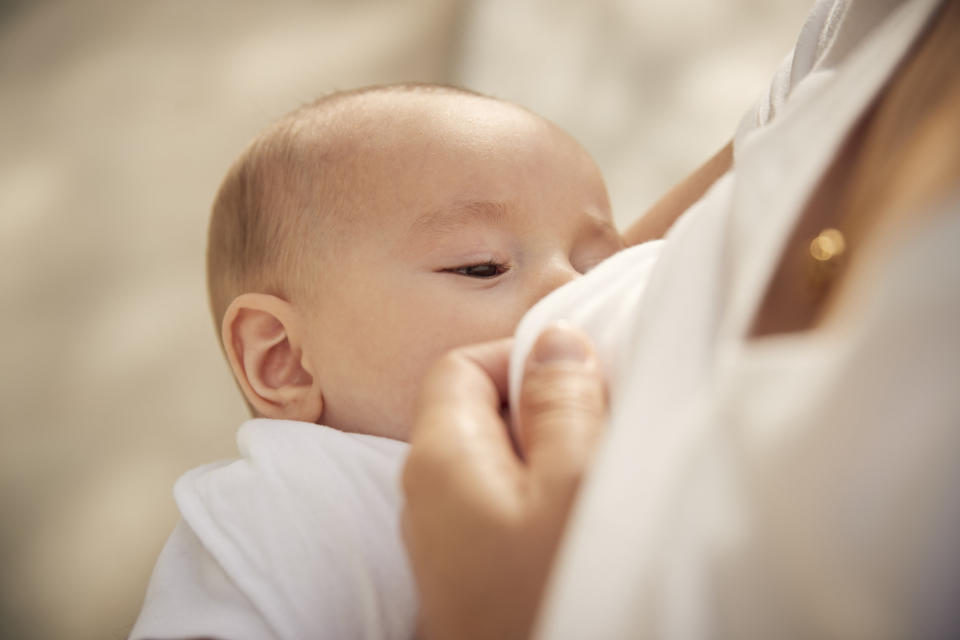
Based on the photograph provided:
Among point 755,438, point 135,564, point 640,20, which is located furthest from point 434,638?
point 640,20

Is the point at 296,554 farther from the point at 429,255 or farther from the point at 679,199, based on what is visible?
the point at 679,199

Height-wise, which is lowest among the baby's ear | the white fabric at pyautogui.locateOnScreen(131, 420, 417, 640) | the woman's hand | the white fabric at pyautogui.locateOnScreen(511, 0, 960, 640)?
the white fabric at pyautogui.locateOnScreen(131, 420, 417, 640)

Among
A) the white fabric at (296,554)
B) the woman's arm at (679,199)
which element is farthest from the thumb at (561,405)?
the woman's arm at (679,199)

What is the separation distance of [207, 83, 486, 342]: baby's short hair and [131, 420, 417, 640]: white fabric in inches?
9.1

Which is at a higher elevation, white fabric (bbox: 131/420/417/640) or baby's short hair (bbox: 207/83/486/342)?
baby's short hair (bbox: 207/83/486/342)

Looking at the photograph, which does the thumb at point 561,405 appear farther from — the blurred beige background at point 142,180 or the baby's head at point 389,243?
the blurred beige background at point 142,180

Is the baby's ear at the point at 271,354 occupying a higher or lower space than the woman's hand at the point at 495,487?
lower

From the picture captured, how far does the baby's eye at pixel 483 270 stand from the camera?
29.3 inches

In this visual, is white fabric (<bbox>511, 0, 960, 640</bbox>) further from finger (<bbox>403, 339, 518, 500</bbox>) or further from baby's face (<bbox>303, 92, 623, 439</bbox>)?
baby's face (<bbox>303, 92, 623, 439</bbox>)

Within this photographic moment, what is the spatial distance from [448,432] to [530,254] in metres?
0.38

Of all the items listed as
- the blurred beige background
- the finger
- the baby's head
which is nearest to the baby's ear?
the baby's head

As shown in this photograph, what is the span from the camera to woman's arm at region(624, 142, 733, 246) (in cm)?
95

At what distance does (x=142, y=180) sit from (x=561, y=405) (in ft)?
3.74

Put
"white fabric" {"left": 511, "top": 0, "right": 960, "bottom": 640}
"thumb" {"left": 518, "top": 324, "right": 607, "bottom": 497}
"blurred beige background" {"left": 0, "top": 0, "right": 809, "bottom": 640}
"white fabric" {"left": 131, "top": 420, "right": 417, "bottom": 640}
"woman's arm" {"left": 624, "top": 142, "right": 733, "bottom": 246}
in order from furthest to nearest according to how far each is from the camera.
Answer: "blurred beige background" {"left": 0, "top": 0, "right": 809, "bottom": 640} < "woman's arm" {"left": 624, "top": 142, "right": 733, "bottom": 246} < "white fabric" {"left": 131, "top": 420, "right": 417, "bottom": 640} < "thumb" {"left": 518, "top": 324, "right": 607, "bottom": 497} < "white fabric" {"left": 511, "top": 0, "right": 960, "bottom": 640}
